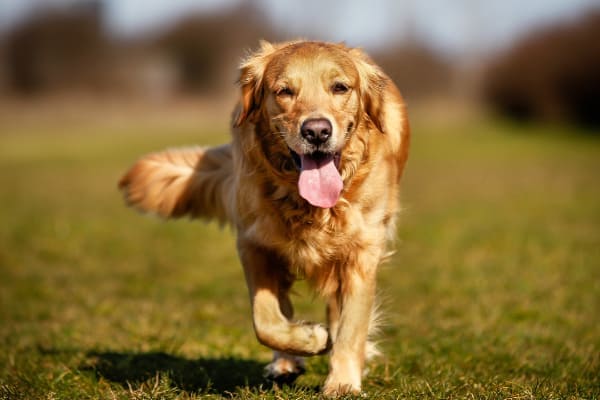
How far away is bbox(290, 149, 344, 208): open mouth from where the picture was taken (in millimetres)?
3551

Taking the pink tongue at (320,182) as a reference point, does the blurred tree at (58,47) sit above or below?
below

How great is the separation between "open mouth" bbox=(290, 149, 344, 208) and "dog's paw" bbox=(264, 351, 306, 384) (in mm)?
1032

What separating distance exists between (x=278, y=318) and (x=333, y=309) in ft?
1.91

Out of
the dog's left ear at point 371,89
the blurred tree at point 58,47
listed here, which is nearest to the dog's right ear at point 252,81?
the dog's left ear at point 371,89

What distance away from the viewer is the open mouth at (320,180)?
3.55m

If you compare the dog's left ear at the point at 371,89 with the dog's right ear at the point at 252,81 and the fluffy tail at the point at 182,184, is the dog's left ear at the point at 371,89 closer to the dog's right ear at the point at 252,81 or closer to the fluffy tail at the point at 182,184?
the dog's right ear at the point at 252,81

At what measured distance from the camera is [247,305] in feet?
20.7

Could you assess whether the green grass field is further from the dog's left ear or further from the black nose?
the black nose

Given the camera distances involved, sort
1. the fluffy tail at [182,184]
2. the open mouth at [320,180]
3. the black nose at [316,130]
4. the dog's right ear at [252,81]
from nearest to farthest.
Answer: the black nose at [316,130], the open mouth at [320,180], the dog's right ear at [252,81], the fluffy tail at [182,184]

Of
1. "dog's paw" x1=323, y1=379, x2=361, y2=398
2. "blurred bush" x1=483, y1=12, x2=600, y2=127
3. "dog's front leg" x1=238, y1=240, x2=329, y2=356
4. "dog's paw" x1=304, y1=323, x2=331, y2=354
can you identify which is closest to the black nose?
"dog's front leg" x1=238, y1=240, x2=329, y2=356

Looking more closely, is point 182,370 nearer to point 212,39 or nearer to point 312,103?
point 312,103

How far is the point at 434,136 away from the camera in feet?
96.5

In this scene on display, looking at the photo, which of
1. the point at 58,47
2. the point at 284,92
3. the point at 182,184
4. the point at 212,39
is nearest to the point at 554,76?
the point at 182,184

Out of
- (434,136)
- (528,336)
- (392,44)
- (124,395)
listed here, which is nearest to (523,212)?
(528,336)
